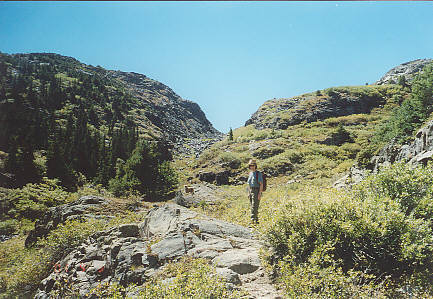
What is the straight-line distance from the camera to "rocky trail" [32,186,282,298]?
5281 millimetres

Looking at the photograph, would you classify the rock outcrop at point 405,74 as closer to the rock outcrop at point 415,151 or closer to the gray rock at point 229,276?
the rock outcrop at point 415,151

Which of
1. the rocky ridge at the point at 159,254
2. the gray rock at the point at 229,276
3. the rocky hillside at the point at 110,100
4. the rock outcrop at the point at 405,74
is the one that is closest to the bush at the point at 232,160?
the rocky ridge at the point at 159,254

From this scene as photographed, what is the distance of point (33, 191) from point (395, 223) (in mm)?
25050

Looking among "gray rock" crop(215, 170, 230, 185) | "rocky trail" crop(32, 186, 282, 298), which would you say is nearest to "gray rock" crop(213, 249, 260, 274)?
"rocky trail" crop(32, 186, 282, 298)

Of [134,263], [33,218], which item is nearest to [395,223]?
[134,263]

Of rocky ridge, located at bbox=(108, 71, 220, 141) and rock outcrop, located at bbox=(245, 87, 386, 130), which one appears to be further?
rocky ridge, located at bbox=(108, 71, 220, 141)

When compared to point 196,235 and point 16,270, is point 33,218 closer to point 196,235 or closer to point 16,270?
point 16,270

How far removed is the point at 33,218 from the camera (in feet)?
58.1

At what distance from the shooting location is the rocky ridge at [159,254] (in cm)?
529

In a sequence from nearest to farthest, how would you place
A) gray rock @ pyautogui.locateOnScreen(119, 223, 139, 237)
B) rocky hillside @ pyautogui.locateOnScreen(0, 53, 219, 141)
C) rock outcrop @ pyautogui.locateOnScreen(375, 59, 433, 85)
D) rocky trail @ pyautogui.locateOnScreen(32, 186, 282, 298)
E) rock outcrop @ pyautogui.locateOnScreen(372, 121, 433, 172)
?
rocky trail @ pyautogui.locateOnScreen(32, 186, 282, 298) < rock outcrop @ pyautogui.locateOnScreen(372, 121, 433, 172) < gray rock @ pyautogui.locateOnScreen(119, 223, 139, 237) < rock outcrop @ pyautogui.locateOnScreen(375, 59, 433, 85) < rocky hillside @ pyautogui.locateOnScreen(0, 53, 219, 141)

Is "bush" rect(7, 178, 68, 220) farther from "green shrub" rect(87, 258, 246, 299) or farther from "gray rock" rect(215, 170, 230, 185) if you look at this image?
"gray rock" rect(215, 170, 230, 185)

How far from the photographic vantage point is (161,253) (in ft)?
20.4

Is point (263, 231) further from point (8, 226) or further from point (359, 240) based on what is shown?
point (8, 226)

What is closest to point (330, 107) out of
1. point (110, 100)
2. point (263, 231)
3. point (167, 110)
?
point (263, 231)
